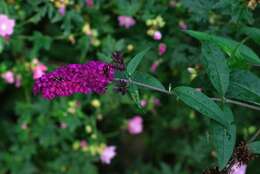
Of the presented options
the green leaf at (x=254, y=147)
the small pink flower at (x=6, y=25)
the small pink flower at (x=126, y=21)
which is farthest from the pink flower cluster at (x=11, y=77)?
the green leaf at (x=254, y=147)

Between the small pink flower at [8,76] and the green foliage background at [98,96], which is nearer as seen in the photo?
the green foliage background at [98,96]

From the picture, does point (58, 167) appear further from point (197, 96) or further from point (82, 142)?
point (197, 96)

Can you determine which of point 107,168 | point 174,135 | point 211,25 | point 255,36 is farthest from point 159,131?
point 255,36

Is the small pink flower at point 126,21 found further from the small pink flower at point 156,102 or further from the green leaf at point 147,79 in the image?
the green leaf at point 147,79

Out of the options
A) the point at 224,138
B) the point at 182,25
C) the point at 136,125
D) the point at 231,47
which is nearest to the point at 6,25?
the point at 182,25

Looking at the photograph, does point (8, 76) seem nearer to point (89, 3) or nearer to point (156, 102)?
point (89, 3)

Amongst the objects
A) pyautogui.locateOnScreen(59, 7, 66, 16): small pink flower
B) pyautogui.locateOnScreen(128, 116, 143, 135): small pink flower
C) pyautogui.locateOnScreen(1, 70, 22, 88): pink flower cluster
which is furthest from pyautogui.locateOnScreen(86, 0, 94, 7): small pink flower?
pyautogui.locateOnScreen(128, 116, 143, 135): small pink flower

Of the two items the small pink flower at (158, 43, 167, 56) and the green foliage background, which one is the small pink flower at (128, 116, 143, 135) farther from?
the small pink flower at (158, 43, 167, 56)
